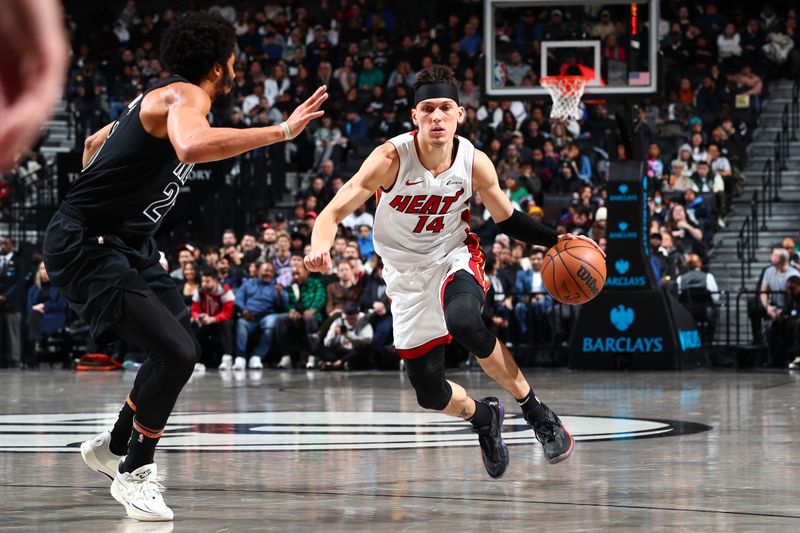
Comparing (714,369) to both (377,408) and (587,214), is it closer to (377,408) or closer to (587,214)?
(587,214)

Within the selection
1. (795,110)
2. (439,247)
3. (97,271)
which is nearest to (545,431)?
(439,247)

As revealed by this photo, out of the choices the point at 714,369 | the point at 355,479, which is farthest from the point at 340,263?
the point at 355,479

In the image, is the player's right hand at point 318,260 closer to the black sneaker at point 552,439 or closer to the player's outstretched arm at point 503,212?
the player's outstretched arm at point 503,212

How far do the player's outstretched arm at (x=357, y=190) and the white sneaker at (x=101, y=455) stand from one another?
4.17 feet

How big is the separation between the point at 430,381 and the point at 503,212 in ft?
3.24

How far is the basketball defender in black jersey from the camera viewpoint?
5.31 meters

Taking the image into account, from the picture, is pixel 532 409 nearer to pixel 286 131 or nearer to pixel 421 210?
pixel 421 210

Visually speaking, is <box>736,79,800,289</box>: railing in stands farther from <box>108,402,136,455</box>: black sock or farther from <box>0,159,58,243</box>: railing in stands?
<box>108,402,136,455</box>: black sock

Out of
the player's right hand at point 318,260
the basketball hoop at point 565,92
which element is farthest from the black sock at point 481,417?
the basketball hoop at point 565,92

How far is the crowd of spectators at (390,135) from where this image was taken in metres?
16.9

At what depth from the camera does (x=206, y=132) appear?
495 centimetres

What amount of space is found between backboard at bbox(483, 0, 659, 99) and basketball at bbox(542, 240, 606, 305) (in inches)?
335

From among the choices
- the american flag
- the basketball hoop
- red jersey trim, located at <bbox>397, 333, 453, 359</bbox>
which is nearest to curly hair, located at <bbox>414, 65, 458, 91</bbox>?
red jersey trim, located at <bbox>397, 333, 453, 359</bbox>

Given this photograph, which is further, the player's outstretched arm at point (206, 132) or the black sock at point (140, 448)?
the black sock at point (140, 448)
